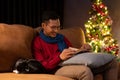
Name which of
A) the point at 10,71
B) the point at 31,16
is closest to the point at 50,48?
the point at 10,71

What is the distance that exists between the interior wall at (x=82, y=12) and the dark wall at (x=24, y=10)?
451 millimetres

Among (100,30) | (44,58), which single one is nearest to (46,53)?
Answer: (44,58)

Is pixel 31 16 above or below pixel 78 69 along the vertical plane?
above

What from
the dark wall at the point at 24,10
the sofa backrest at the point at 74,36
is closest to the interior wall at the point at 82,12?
the dark wall at the point at 24,10

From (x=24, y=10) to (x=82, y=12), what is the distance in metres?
1.30

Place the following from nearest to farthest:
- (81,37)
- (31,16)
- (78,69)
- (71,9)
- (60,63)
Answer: (78,69)
(60,63)
(81,37)
(31,16)
(71,9)

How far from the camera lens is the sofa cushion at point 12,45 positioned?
2861 mm

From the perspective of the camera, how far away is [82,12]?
5.64 m

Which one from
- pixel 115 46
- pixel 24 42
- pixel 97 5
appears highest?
pixel 97 5

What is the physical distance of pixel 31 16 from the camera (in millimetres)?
4867

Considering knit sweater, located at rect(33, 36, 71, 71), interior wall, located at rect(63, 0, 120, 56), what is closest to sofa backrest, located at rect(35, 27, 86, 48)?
knit sweater, located at rect(33, 36, 71, 71)

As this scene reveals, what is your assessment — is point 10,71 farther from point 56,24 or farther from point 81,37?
point 81,37

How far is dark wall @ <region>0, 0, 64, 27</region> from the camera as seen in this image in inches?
179

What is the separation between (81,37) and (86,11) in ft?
6.64
